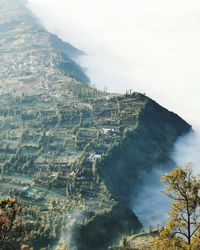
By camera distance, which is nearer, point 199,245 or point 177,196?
point 199,245

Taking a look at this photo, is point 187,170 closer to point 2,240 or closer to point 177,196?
point 177,196

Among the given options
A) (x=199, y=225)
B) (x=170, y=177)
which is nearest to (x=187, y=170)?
(x=170, y=177)

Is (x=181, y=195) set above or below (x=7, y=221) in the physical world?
above

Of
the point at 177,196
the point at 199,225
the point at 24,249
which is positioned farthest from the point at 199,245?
the point at 24,249

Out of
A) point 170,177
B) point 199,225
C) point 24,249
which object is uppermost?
point 170,177

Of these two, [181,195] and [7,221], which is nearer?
[7,221]

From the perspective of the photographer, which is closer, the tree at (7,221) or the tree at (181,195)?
the tree at (7,221)

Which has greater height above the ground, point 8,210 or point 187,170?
point 187,170

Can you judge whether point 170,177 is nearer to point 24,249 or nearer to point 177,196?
point 177,196

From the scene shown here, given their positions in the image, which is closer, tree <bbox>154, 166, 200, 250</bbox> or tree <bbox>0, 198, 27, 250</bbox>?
tree <bbox>0, 198, 27, 250</bbox>
